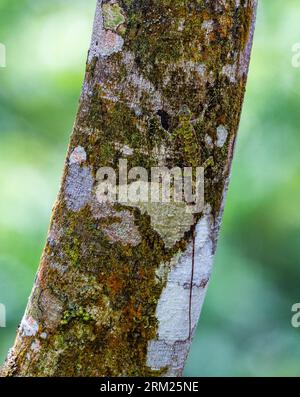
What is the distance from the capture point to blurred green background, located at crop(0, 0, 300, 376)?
12.5 ft

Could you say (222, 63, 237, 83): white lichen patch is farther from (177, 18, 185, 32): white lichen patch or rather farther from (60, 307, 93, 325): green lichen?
(60, 307, 93, 325): green lichen

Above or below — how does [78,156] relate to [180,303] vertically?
above

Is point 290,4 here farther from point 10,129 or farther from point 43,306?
point 43,306

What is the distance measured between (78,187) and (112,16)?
335 millimetres

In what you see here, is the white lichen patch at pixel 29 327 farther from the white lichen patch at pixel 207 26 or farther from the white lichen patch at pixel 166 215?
the white lichen patch at pixel 207 26

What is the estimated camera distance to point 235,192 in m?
4.09

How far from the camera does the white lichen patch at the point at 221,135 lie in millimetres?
1413

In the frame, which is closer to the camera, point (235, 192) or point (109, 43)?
point (109, 43)

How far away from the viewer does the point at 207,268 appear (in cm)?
145

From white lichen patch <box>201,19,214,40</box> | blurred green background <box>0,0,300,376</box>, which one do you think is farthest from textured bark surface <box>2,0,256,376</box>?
blurred green background <box>0,0,300,376</box>

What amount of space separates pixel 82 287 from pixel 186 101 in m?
0.40

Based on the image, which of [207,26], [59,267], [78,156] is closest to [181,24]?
[207,26]

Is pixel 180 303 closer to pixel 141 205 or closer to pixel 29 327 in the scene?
pixel 141 205

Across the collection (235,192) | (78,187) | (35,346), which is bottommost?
(35,346)
